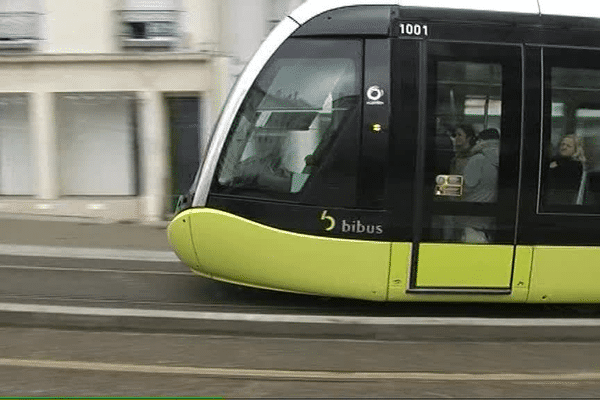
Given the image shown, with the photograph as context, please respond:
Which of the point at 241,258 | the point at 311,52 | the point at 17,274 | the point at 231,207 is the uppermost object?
the point at 311,52

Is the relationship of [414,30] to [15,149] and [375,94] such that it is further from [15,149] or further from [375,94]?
[15,149]

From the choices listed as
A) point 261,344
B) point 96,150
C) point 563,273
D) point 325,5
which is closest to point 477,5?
point 325,5

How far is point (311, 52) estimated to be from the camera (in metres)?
5.41

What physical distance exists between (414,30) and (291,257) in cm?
214

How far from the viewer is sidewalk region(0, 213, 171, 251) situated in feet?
31.5

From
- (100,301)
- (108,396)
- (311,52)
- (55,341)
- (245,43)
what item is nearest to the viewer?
(108,396)

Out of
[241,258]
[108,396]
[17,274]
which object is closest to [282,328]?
[241,258]

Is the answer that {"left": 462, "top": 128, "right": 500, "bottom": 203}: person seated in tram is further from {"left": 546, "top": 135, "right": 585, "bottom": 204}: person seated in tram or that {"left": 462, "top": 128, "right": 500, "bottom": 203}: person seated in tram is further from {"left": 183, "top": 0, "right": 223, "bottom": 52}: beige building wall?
{"left": 183, "top": 0, "right": 223, "bottom": 52}: beige building wall

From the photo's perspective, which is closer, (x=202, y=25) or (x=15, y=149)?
(x=202, y=25)

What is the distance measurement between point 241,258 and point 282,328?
0.69 m

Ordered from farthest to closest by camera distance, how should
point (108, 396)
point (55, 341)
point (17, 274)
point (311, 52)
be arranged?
point (17, 274) < point (311, 52) < point (55, 341) < point (108, 396)

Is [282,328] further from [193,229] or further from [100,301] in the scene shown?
[100,301]

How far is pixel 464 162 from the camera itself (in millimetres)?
5367

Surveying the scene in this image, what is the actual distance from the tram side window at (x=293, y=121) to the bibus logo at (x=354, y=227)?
11.3 inches
